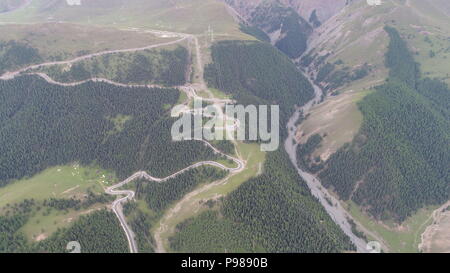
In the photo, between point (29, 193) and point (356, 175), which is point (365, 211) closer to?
point (356, 175)

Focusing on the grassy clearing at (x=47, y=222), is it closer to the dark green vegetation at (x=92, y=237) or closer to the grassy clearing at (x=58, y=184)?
the dark green vegetation at (x=92, y=237)

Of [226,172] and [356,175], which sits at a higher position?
[226,172]

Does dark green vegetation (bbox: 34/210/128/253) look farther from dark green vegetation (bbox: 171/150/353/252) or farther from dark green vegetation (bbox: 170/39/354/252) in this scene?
dark green vegetation (bbox: 170/39/354/252)

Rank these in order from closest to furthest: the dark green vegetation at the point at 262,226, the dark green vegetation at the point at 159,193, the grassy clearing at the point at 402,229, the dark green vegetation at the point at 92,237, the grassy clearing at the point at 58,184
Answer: the dark green vegetation at the point at 92,237, the dark green vegetation at the point at 262,226, the dark green vegetation at the point at 159,193, the grassy clearing at the point at 402,229, the grassy clearing at the point at 58,184

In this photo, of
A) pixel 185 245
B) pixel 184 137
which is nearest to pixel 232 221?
pixel 185 245

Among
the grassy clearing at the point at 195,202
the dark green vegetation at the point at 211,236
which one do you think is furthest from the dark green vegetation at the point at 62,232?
the dark green vegetation at the point at 211,236

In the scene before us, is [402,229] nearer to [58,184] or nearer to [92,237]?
[92,237]
